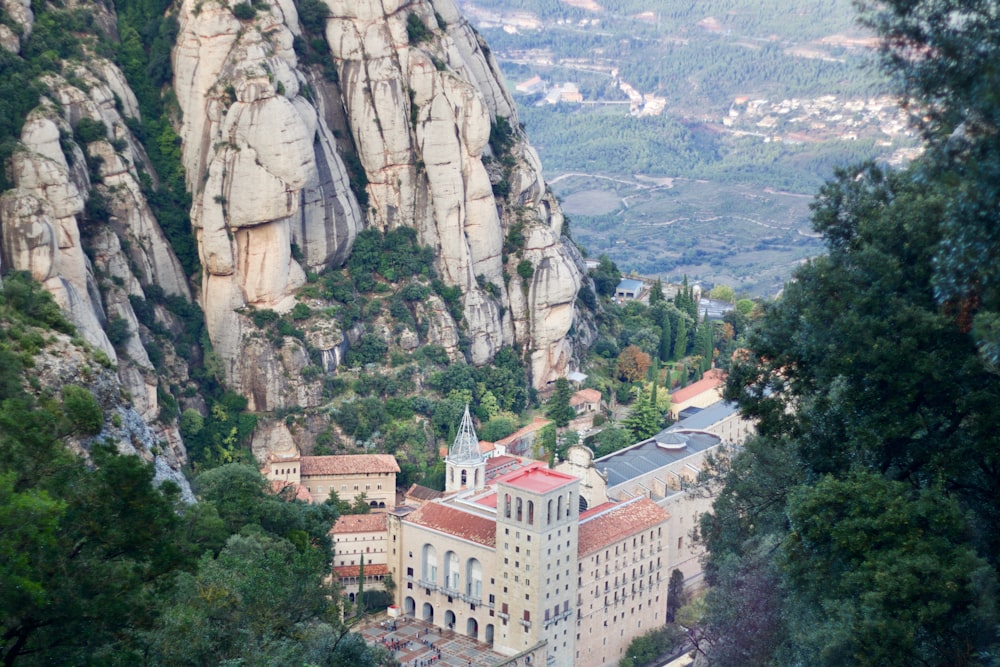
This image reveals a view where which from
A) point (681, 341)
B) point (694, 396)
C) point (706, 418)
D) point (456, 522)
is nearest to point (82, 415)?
point (456, 522)

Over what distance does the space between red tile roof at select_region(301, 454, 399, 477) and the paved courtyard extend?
23.5ft

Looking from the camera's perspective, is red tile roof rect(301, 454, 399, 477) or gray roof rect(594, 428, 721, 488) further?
gray roof rect(594, 428, 721, 488)

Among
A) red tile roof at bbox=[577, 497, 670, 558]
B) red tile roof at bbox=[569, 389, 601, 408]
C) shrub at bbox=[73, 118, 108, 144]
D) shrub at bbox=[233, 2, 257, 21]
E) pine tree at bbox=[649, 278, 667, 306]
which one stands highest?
shrub at bbox=[233, 2, 257, 21]

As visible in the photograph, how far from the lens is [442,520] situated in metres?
58.2

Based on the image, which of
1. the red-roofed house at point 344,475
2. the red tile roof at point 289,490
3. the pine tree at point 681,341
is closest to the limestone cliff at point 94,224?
the red tile roof at point 289,490

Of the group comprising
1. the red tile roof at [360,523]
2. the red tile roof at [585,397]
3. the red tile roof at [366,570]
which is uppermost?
the red tile roof at [585,397]

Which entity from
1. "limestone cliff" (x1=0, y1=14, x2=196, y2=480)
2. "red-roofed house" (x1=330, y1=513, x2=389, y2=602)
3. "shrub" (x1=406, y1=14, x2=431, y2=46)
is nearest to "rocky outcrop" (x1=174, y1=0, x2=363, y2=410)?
"limestone cliff" (x1=0, y1=14, x2=196, y2=480)

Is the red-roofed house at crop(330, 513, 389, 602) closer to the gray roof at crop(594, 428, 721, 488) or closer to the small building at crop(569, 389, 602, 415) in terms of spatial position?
the gray roof at crop(594, 428, 721, 488)

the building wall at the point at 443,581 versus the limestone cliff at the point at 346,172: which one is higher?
the limestone cliff at the point at 346,172

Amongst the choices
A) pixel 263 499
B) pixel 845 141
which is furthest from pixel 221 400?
pixel 845 141

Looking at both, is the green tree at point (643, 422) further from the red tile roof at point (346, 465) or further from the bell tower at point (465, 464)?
the red tile roof at point (346, 465)

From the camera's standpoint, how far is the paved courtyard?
54531 millimetres

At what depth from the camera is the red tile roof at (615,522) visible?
57.4 m

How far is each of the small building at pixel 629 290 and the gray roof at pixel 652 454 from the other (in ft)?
88.8
